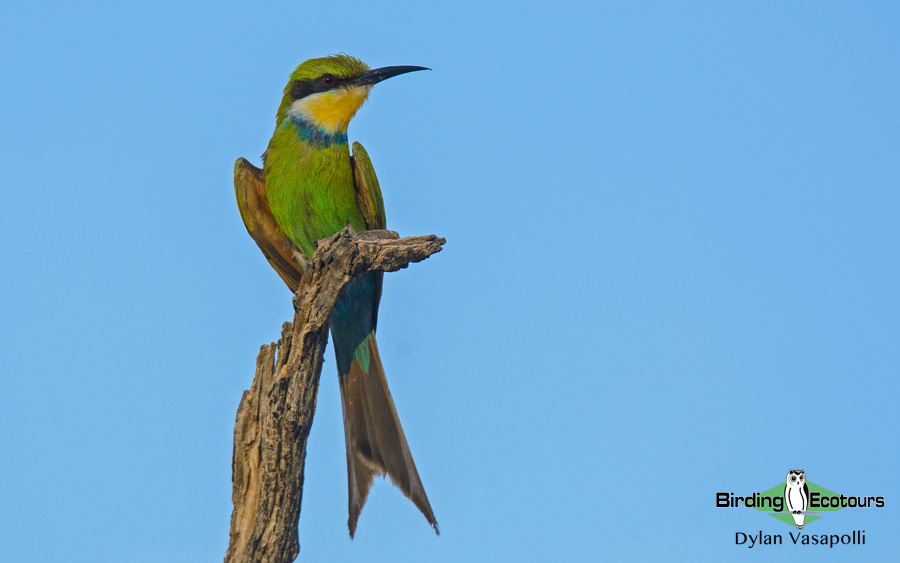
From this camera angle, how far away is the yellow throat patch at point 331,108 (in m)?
5.13

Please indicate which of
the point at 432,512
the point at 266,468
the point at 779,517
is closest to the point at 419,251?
the point at 266,468

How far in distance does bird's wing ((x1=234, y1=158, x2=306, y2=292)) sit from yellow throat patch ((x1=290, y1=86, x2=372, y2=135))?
48 cm

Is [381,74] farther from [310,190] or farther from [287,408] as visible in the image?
[287,408]

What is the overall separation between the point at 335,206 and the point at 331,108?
67 cm

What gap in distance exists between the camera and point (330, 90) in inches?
207

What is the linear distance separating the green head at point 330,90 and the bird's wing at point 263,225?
432 millimetres

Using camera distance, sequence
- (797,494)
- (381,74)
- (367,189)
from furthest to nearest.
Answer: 1. (381,74)
2. (367,189)
3. (797,494)

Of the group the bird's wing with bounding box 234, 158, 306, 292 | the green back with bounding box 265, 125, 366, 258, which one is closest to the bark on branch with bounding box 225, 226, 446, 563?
the green back with bounding box 265, 125, 366, 258

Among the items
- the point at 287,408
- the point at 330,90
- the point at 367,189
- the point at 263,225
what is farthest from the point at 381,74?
the point at 287,408

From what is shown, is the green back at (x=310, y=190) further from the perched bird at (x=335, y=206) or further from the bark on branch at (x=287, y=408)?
the bark on branch at (x=287, y=408)

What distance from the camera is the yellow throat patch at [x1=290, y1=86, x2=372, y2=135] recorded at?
5133mm

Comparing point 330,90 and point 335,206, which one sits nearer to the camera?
point 335,206

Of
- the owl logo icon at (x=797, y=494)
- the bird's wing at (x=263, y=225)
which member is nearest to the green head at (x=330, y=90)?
the bird's wing at (x=263, y=225)

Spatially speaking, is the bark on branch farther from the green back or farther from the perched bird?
the green back
